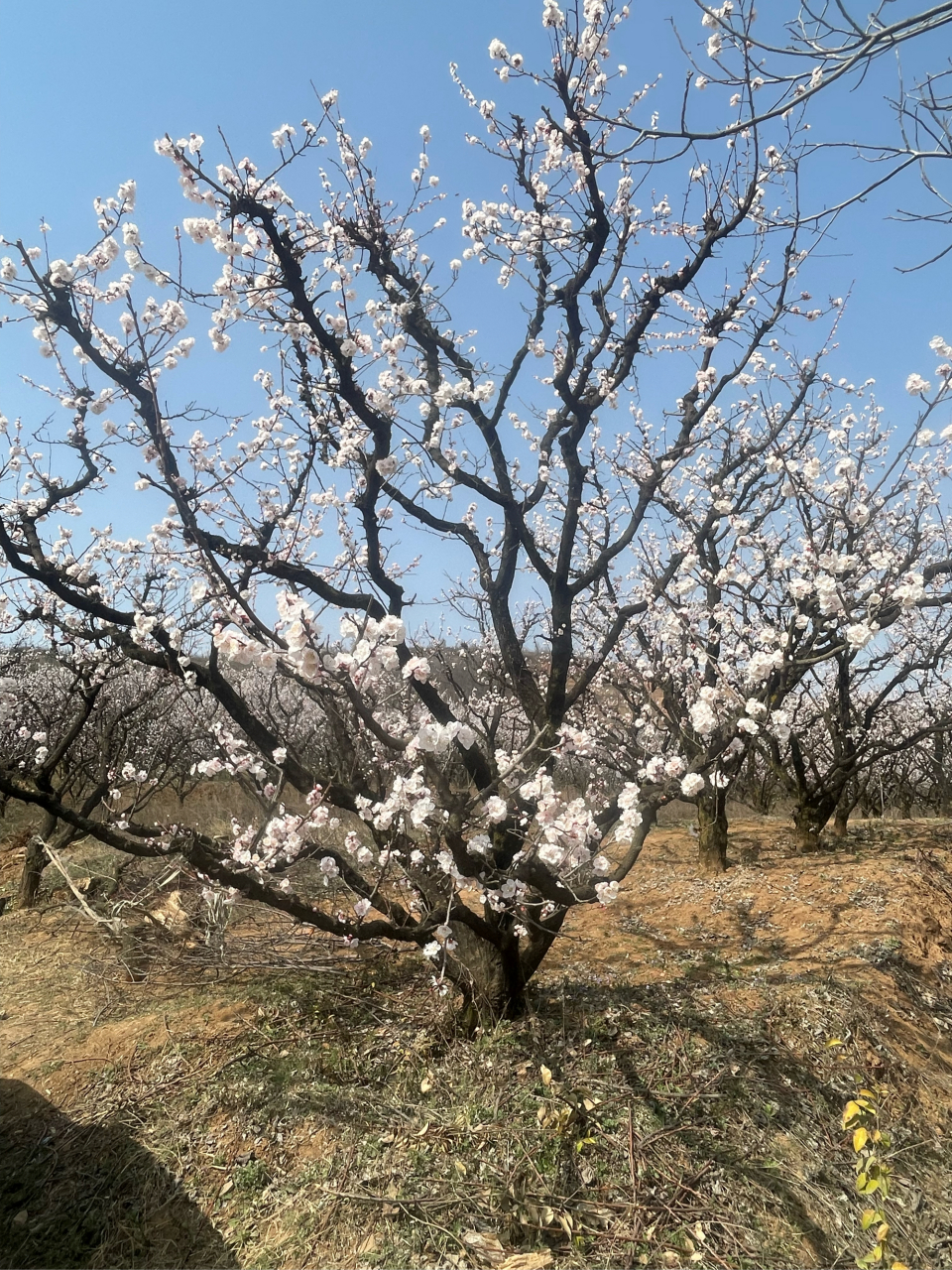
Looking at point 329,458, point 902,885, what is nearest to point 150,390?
point 329,458

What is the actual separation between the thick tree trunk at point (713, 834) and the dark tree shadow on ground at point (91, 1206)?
5.71 meters

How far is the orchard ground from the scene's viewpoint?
3.02 meters

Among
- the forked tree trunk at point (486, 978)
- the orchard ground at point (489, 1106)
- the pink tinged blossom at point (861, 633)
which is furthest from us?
the forked tree trunk at point (486, 978)

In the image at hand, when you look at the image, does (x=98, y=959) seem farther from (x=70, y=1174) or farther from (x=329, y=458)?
(x=329, y=458)

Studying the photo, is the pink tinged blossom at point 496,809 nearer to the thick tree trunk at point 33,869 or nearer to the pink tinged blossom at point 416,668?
the pink tinged blossom at point 416,668

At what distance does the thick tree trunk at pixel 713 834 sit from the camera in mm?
7449

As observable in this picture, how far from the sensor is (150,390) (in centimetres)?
395

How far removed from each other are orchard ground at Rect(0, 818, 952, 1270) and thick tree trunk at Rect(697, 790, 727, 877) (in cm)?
172

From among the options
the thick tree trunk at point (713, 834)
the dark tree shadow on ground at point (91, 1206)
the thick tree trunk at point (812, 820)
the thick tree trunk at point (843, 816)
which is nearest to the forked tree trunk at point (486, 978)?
the dark tree shadow on ground at point (91, 1206)

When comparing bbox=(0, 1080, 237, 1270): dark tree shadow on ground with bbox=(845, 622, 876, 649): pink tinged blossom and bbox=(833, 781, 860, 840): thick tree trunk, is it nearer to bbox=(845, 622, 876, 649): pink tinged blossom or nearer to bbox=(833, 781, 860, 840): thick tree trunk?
bbox=(845, 622, 876, 649): pink tinged blossom

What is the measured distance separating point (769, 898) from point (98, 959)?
6205 millimetres

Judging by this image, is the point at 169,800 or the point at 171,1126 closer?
the point at 171,1126

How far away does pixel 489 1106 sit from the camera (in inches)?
139

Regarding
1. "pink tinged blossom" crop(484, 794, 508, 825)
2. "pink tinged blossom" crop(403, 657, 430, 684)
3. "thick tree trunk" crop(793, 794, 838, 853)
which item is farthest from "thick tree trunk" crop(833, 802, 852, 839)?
"pink tinged blossom" crop(403, 657, 430, 684)
